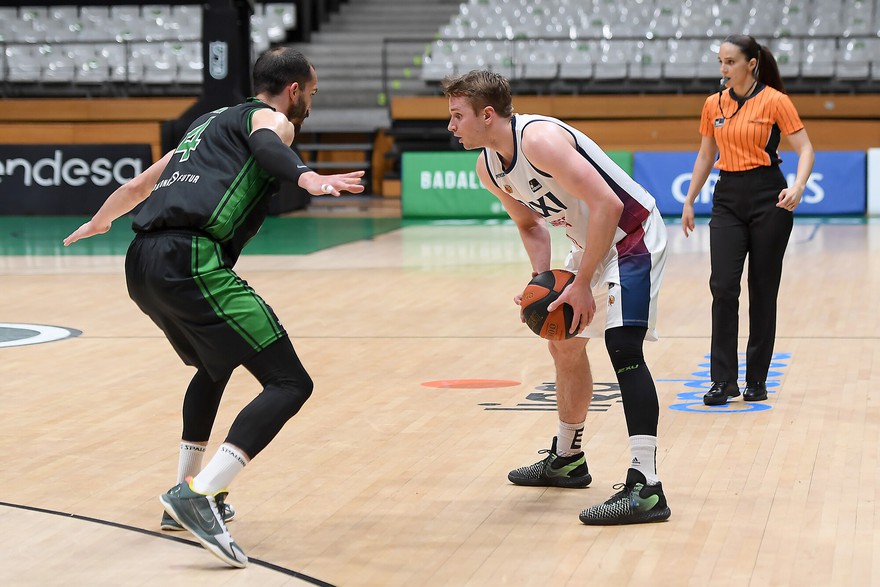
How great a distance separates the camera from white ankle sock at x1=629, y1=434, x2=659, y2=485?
15.5 feet

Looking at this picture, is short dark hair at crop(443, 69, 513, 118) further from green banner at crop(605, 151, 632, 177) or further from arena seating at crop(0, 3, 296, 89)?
arena seating at crop(0, 3, 296, 89)

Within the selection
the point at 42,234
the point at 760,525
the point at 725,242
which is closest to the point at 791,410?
the point at 725,242

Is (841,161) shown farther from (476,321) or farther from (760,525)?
(760,525)

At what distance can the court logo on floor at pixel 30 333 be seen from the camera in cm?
917

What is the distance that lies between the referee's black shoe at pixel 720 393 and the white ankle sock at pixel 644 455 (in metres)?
2.11

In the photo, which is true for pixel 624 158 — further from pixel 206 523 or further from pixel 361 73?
pixel 206 523

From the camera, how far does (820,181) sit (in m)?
19.2

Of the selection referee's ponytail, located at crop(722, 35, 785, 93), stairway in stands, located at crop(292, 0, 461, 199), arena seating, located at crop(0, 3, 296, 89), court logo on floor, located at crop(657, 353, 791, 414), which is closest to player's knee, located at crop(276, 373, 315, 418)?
court logo on floor, located at crop(657, 353, 791, 414)

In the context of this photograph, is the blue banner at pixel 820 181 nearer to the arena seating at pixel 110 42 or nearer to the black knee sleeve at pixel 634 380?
the arena seating at pixel 110 42

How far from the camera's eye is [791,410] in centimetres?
663

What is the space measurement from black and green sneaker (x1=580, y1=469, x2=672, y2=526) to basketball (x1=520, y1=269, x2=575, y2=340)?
0.57 metres

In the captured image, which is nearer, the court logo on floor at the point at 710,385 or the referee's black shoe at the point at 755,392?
the court logo on floor at the point at 710,385

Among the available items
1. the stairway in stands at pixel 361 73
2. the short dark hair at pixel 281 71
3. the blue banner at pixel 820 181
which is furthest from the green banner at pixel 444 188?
the short dark hair at pixel 281 71

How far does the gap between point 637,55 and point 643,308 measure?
19141 mm
